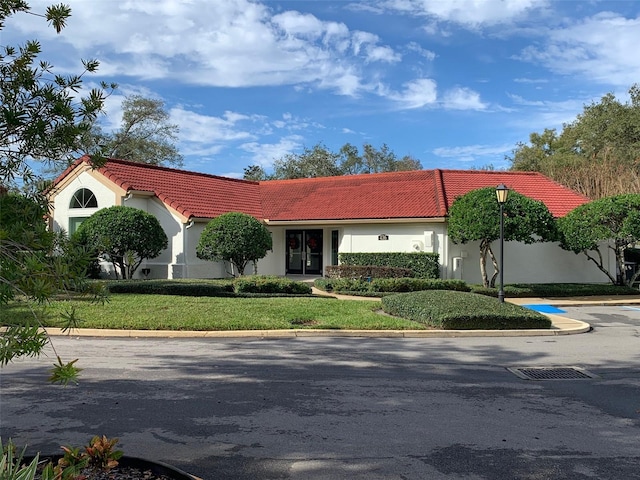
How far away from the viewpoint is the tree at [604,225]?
1992 centimetres

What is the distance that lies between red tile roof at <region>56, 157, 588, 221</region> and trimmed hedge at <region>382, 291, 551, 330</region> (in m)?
8.98

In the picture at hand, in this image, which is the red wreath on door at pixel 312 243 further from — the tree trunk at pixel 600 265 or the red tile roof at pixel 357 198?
the tree trunk at pixel 600 265

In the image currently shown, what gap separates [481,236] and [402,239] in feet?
13.1

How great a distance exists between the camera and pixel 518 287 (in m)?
21.1

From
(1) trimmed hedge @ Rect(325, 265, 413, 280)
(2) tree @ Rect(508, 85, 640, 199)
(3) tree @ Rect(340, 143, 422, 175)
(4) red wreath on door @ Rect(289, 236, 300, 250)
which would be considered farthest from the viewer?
(3) tree @ Rect(340, 143, 422, 175)

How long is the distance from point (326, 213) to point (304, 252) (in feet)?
8.80

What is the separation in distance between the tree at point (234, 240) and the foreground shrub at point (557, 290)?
8.19 metres

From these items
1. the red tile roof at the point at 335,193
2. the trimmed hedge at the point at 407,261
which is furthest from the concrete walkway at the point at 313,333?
the red tile roof at the point at 335,193

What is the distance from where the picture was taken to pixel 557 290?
67.5ft

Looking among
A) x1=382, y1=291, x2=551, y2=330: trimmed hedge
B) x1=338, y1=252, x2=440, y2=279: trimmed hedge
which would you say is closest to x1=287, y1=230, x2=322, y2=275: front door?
x1=338, y1=252, x2=440, y2=279: trimmed hedge

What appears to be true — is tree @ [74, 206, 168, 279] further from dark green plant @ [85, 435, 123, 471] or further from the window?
dark green plant @ [85, 435, 123, 471]

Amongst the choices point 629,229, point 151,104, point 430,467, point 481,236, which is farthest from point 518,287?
point 151,104

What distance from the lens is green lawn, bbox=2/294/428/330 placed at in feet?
39.6

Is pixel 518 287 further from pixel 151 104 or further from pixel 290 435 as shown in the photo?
pixel 151 104
